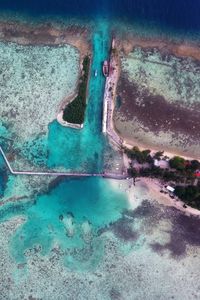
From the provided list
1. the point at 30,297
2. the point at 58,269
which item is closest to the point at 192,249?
the point at 58,269

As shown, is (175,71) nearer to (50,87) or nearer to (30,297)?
(50,87)

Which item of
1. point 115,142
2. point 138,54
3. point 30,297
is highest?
point 138,54

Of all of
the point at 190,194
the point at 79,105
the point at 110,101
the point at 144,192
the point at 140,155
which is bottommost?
the point at 144,192

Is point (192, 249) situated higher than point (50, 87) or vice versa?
point (50, 87)

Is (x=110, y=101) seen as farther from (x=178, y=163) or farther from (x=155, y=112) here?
(x=178, y=163)

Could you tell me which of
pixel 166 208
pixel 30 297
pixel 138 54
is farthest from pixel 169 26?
pixel 30 297

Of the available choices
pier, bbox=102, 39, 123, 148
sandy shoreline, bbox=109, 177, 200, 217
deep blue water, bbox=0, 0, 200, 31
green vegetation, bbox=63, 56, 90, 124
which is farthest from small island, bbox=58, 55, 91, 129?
sandy shoreline, bbox=109, 177, 200, 217

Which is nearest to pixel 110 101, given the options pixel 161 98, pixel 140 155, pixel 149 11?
pixel 161 98
